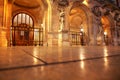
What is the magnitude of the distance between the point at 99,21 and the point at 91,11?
102cm

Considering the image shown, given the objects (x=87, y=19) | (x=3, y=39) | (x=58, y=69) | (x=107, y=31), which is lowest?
(x=58, y=69)

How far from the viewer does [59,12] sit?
335 inches

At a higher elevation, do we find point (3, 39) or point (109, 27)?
point (109, 27)

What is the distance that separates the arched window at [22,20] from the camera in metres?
13.2

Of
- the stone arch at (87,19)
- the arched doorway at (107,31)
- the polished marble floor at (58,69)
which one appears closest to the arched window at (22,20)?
the stone arch at (87,19)

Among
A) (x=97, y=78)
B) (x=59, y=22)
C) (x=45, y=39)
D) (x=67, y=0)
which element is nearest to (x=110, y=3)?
(x=67, y=0)

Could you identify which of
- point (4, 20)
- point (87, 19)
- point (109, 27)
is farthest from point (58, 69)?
point (109, 27)

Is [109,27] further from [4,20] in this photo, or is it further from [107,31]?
[4,20]

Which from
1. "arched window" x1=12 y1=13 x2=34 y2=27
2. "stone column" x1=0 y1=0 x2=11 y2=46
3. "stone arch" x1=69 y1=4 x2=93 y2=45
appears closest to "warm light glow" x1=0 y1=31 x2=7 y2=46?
"stone column" x1=0 y1=0 x2=11 y2=46

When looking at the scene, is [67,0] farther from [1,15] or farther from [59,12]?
[1,15]

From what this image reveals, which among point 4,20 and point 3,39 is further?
point 4,20

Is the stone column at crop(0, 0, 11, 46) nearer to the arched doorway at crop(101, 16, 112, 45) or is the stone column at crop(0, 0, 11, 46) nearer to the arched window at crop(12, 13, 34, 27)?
the arched window at crop(12, 13, 34, 27)

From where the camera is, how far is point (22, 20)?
1356 cm

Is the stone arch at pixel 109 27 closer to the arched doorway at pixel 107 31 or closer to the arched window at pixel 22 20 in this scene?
the arched doorway at pixel 107 31
